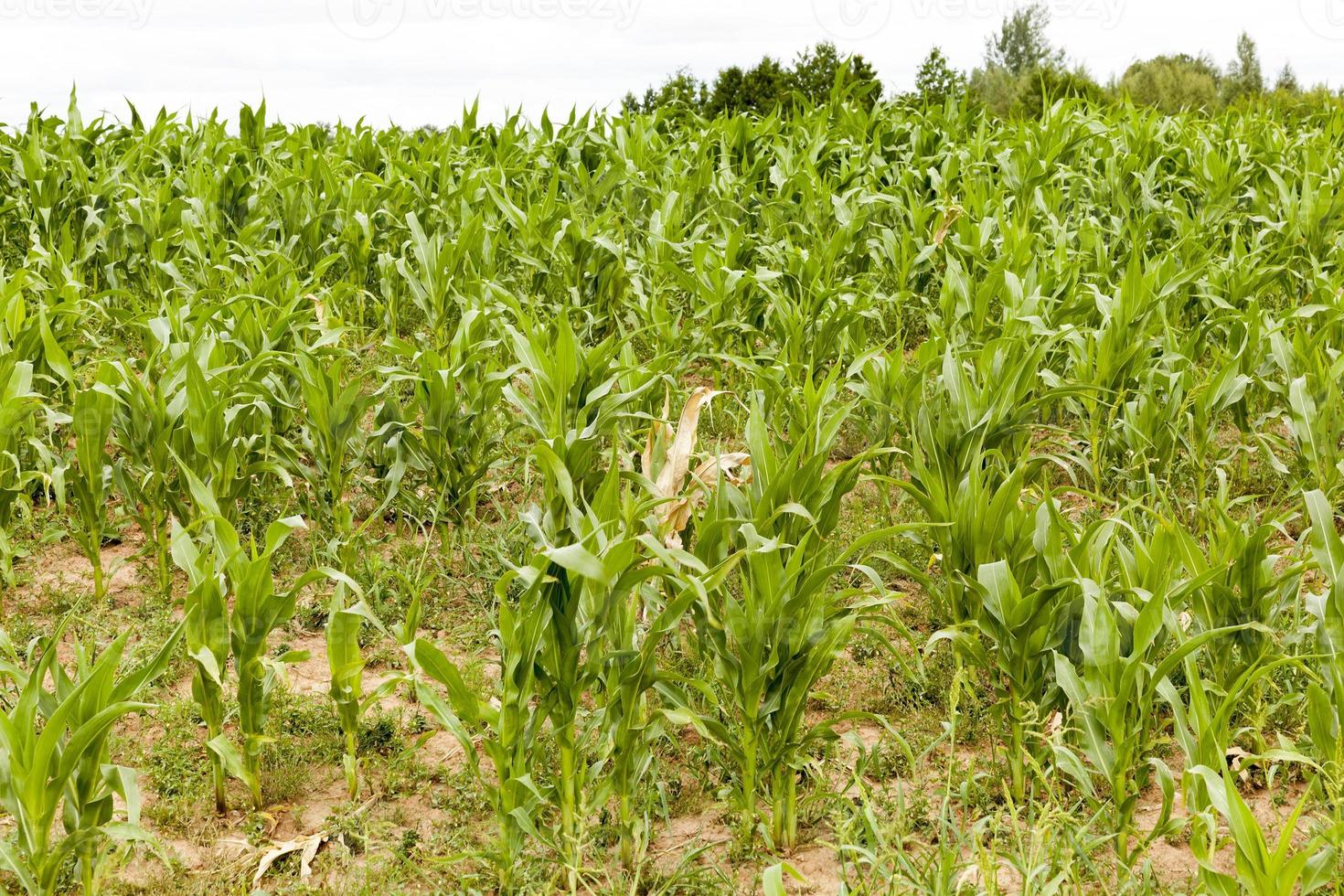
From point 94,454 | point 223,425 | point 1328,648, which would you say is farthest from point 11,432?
point 1328,648

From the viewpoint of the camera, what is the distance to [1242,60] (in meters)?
44.4

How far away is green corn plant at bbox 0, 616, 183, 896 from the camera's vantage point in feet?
7.93

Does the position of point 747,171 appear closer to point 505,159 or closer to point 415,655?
point 505,159

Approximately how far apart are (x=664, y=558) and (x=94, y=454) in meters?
2.37

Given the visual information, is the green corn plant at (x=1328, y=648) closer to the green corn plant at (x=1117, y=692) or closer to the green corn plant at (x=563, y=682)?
the green corn plant at (x=1117, y=692)

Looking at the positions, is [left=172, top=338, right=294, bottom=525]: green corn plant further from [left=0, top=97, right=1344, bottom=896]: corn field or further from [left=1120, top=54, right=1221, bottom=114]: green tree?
[left=1120, top=54, right=1221, bottom=114]: green tree

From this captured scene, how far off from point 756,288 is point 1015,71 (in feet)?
191

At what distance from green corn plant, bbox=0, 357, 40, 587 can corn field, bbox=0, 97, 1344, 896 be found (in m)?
0.02

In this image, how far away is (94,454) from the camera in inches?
160

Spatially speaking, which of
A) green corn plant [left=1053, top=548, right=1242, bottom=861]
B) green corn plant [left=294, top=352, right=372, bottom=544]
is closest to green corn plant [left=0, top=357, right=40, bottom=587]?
green corn plant [left=294, top=352, right=372, bottom=544]

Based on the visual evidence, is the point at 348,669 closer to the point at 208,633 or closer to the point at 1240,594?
the point at 208,633

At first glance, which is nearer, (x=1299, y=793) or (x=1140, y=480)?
(x=1299, y=793)

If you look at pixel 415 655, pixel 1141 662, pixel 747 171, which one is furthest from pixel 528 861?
pixel 747 171

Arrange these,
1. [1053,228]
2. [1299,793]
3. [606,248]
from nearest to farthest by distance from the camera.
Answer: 1. [1299,793]
2. [606,248]
3. [1053,228]
